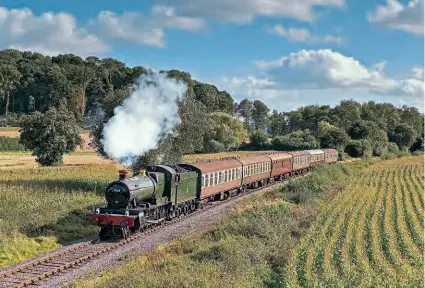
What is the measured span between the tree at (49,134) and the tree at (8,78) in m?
59.5

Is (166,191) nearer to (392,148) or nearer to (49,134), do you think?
(49,134)

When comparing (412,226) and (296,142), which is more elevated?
(296,142)

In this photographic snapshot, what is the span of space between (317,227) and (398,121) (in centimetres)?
10757

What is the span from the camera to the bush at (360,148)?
8694 cm

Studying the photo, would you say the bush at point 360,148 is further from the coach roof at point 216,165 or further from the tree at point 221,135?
the coach roof at point 216,165

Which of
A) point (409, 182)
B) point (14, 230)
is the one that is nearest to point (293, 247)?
point (14, 230)

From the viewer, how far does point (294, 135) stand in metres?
100

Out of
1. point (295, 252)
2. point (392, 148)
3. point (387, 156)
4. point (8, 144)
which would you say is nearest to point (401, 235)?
point (295, 252)

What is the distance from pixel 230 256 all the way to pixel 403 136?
107 metres

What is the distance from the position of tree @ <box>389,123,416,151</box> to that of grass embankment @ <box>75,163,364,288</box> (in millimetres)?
94702

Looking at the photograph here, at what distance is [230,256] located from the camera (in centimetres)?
1692

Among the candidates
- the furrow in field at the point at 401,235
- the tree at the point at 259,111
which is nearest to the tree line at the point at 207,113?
the tree at the point at 259,111

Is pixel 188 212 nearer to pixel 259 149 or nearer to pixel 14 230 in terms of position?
pixel 14 230

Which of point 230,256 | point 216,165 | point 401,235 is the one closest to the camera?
point 230,256
